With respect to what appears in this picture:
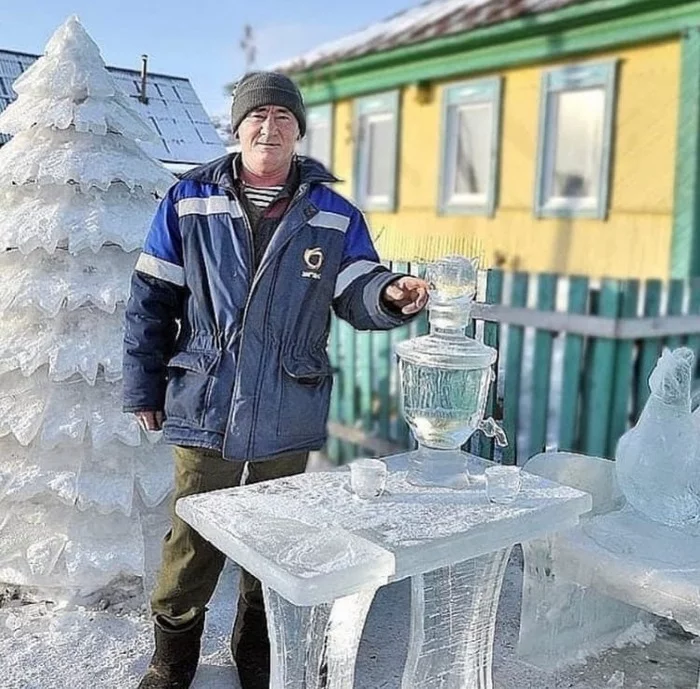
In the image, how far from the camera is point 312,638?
69.4 inches

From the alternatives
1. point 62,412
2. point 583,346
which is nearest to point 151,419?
point 62,412

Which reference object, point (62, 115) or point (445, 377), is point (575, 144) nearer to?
point (62, 115)

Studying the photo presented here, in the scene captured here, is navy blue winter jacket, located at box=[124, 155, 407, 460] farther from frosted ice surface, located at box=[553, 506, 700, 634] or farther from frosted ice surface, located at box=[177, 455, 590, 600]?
frosted ice surface, located at box=[553, 506, 700, 634]

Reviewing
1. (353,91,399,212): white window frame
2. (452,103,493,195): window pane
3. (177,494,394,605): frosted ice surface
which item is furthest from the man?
(353,91,399,212): white window frame

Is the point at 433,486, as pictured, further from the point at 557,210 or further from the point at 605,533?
the point at 557,210

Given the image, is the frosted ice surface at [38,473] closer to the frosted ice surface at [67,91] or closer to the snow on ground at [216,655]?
the snow on ground at [216,655]

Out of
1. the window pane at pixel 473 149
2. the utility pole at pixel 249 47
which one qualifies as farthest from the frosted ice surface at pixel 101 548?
the utility pole at pixel 249 47

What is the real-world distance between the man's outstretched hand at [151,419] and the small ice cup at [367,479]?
628 mm

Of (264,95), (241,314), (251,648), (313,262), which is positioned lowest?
(251,648)

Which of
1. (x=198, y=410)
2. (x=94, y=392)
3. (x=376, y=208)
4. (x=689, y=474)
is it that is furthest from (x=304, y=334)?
(x=376, y=208)

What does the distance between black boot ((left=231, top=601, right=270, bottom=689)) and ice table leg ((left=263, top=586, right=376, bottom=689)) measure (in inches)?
16.7

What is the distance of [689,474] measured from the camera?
2270 millimetres

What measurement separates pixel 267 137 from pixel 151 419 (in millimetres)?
807

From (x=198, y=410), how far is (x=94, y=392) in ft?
2.51
